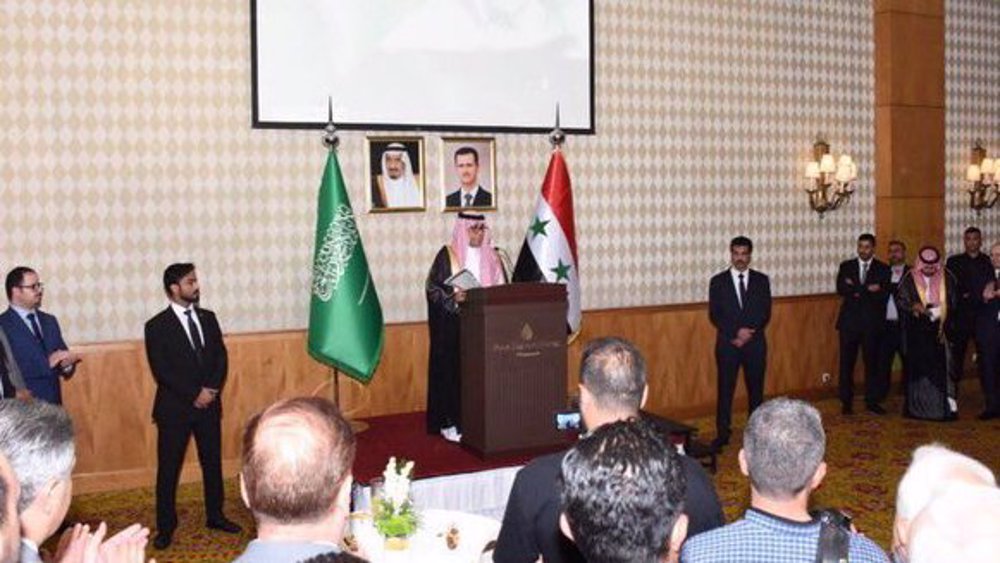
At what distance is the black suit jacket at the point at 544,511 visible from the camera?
108 inches

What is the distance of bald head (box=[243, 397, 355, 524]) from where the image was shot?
6.03ft

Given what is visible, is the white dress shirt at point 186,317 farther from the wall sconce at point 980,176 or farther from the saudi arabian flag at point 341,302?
the wall sconce at point 980,176

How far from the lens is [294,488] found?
6.03 feet

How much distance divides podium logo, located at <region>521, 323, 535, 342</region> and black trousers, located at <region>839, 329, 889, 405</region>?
5102 millimetres

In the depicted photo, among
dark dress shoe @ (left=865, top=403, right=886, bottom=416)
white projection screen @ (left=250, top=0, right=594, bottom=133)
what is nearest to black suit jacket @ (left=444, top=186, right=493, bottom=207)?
white projection screen @ (left=250, top=0, right=594, bottom=133)

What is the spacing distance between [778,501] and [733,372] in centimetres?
621

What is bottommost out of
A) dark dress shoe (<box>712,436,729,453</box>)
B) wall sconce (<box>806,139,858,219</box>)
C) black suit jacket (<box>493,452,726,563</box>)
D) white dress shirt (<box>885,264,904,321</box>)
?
dark dress shoe (<box>712,436,729,453</box>)

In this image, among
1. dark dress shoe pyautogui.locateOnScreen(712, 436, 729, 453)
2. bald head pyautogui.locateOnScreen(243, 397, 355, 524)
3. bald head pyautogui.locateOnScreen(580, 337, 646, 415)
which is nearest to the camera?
bald head pyautogui.locateOnScreen(243, 397, 355, 524)

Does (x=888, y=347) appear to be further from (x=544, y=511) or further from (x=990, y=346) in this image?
(x=544, y=511)

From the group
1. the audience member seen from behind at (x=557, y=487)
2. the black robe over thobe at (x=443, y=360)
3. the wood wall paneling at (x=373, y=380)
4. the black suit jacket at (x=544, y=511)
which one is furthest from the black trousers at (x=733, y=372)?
the black suit jacket at (x=544, y=511)

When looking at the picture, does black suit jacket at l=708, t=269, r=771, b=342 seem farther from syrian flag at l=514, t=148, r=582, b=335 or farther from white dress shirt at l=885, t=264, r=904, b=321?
white dress shirt at l=885, t=264, r=904, b=321

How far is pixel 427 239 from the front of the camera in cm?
838

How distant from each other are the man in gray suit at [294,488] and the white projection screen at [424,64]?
242 inches

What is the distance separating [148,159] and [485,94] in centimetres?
276
